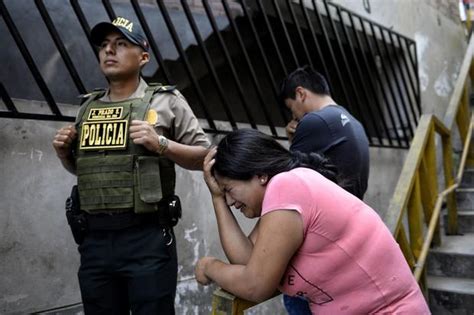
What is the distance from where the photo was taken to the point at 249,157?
1.43m

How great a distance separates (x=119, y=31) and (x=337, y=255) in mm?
1241

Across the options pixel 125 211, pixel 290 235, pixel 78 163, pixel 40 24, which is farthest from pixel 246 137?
pixel 40 24

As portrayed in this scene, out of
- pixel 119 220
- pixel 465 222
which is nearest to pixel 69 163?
pixel 119 220

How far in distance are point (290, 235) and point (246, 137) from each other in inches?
13.5

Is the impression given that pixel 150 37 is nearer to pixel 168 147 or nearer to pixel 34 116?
pixel 34 116

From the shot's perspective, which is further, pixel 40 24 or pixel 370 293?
pixel 40 24

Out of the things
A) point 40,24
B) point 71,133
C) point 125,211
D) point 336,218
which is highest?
point 40,24

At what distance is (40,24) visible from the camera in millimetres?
3135

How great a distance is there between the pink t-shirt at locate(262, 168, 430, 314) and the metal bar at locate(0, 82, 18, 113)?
147cm

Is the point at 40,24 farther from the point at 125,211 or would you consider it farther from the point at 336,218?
the point at 336,218

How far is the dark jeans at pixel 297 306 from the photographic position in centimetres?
173

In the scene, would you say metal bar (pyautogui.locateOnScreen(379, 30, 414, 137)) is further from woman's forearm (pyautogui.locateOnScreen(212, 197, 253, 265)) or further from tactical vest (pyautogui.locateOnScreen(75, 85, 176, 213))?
woman's forearm (pyautogui.locateOnScreen(212, 197, 253, 265))

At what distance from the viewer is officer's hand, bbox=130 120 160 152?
1.69 meters

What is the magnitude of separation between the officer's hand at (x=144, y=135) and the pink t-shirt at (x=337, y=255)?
545 millimetres
